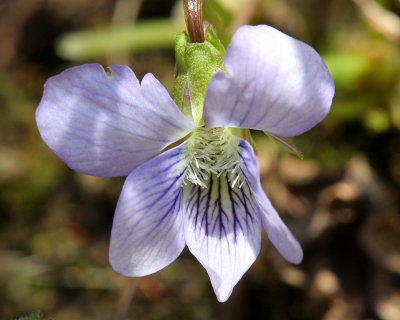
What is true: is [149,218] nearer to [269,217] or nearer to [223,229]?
[223,229]

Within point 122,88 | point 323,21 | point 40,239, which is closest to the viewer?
point 122,88

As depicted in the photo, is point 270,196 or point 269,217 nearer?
point 269,217

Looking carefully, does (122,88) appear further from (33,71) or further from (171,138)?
(33,71)

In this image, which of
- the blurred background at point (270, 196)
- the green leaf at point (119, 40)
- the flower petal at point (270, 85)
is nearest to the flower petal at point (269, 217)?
the flower petal at point (270, 85)

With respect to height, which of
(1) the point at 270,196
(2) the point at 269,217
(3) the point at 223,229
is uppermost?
(2) the point at 269,217

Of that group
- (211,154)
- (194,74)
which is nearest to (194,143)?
(211,154)

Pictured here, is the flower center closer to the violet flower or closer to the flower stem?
the violet flower

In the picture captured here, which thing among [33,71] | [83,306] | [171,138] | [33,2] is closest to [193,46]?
[171,138]
